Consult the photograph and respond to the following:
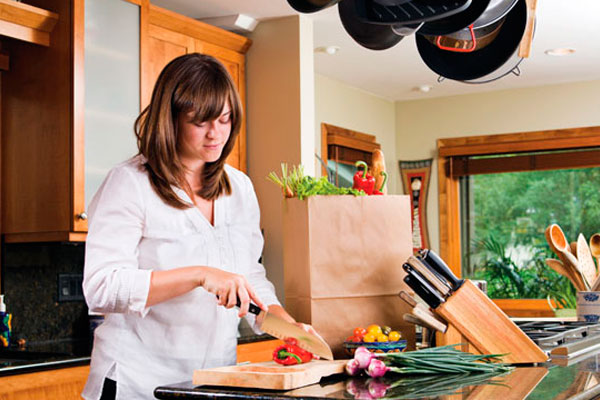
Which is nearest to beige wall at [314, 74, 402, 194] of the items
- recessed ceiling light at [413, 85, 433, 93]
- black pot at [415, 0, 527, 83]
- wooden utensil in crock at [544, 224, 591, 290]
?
recessed ceiling light at [413, 85, 433, 93]

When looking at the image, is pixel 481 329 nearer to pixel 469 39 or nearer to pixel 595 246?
pixel 469 39

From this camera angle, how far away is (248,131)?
4.29m

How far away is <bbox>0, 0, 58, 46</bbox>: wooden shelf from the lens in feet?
9.18

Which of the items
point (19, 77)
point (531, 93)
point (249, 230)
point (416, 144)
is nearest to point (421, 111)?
point (416, 144)

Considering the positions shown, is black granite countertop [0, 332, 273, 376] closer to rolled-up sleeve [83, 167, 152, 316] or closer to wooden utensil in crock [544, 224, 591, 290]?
rolled-up sleeve [83, 167, 152, 316]

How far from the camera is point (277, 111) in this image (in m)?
4.18

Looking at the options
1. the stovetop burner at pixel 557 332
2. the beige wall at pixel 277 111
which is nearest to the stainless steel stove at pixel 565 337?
the stovetop burner at pixel 557 332

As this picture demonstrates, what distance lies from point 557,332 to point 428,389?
2.78 feet

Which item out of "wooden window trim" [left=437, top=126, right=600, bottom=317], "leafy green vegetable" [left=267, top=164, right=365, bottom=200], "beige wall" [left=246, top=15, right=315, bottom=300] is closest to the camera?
"leafy green vegetable" [left=267, top=164, right=365, bottom=200]

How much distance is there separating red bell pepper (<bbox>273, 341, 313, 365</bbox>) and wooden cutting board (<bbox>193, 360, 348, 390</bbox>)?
2cm

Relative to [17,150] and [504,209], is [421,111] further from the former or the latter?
[17,150]

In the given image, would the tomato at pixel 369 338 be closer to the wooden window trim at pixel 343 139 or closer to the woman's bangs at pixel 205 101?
the woman's bangs at pixel 205 101

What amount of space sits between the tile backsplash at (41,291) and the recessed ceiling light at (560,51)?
10.8 feet

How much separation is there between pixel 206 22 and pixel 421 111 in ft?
9.29
